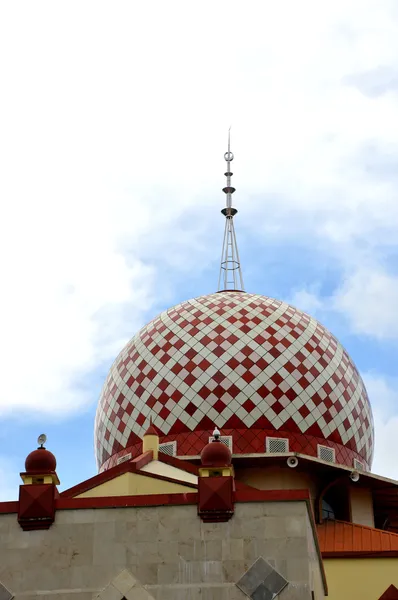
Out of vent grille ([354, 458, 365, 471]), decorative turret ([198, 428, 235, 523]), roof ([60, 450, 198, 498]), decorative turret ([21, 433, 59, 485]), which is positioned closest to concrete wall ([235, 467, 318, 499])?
vent grille ([354, 458, 365, 471])

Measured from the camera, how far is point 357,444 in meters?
23.0

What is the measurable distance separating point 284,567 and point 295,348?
9.20 meters

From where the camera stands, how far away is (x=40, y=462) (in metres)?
15.3

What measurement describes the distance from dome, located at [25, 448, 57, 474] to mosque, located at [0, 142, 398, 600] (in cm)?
2

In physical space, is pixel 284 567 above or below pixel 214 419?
below

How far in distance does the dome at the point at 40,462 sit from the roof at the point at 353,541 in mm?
5926

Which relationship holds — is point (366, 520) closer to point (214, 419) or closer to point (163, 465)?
point (214, 419)

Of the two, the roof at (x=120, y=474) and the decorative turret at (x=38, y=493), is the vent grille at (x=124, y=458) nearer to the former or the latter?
the roof at (x=120, y=474)

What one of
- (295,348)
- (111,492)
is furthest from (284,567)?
(295,348)

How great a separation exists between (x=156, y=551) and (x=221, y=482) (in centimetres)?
124

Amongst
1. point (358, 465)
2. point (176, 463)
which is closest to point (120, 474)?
point (176, 463)

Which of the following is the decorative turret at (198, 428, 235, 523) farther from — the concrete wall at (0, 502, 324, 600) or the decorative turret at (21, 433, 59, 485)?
the decorative turret at (21, 433, 59, 485)

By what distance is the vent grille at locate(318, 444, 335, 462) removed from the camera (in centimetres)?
2194

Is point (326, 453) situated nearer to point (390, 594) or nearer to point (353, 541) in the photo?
point (353, 541)
